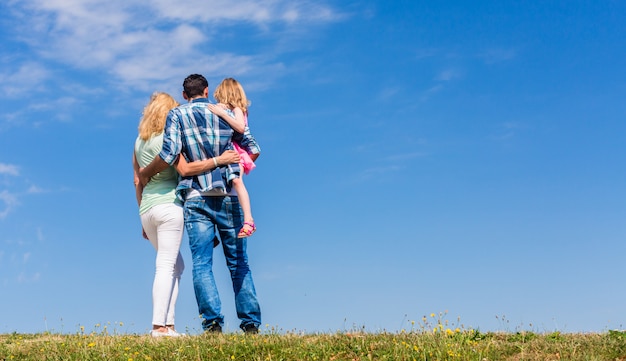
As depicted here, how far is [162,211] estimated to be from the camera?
9.62 meters

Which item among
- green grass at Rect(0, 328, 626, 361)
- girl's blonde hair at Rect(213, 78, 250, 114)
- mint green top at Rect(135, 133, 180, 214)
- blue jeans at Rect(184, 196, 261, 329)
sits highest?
girl's blonde hair at Rect(213, 78, 250, 114)

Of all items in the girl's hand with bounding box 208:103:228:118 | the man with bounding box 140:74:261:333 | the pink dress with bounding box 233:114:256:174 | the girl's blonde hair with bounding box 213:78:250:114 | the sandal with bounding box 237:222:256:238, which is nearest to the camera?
the sandal with bounding box 237:222:256:238

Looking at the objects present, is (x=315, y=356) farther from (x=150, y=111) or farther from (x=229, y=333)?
(x=150, y=111)

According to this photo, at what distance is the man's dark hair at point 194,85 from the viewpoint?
993cm

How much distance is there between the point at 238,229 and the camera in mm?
9688

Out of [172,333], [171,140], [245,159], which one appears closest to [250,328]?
[172,333]

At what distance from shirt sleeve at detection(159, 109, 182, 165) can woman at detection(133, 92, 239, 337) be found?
154 millimetres

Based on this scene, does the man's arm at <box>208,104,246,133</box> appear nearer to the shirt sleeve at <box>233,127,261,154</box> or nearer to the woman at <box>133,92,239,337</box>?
the shirt sleeve at <box>233,127,261,154</box>

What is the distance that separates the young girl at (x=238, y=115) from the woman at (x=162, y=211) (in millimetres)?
297

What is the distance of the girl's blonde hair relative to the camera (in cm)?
987

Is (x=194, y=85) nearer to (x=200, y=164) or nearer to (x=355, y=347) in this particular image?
(x=200, y=164)

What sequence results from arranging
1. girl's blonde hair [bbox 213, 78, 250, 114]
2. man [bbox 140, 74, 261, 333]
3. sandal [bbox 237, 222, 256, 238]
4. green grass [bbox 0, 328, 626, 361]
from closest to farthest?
green grass [bbox 0, 328, 626, 361] → sandal [bbox 237, 222, 256, 238] → man [bbox 140, 74, 261, 333] → girl's blonde hair [bbox 213, 78, 250, 114]

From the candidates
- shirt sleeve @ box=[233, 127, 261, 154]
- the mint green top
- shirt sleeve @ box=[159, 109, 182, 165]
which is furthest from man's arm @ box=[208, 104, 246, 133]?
the mint green top

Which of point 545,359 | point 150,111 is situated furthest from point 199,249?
point 545,359
